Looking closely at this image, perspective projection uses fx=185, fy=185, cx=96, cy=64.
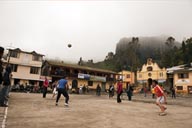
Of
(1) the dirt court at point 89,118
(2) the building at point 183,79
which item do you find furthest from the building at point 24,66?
(1) the dirt court at point 89,118

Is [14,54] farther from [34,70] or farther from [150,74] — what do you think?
[150,74]

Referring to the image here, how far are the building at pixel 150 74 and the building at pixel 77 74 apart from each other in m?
12.0

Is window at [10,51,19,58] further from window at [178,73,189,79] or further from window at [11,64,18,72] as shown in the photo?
window at [178,73,189,79]

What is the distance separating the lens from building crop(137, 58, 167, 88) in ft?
180

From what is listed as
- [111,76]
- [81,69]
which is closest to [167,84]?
[111,76]

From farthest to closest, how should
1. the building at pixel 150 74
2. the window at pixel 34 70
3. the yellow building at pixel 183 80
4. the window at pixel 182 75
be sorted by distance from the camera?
the building at pixel 150 74
the window at pixel 182 75
the yellow building at pixel 183 80
the window at pixel 34 70

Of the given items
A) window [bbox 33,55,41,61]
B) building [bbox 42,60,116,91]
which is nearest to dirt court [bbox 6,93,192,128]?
building [bbox 42,60,116,91]

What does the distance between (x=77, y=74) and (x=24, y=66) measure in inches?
482

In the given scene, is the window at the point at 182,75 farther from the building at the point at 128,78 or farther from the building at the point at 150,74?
the building at the point at 128,78

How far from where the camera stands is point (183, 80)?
145ft

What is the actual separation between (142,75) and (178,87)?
15.2 metres

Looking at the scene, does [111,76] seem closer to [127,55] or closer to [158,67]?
[158,67]

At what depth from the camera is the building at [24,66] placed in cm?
3882

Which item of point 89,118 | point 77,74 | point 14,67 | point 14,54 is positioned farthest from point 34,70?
point 89,118
